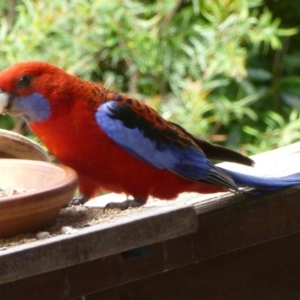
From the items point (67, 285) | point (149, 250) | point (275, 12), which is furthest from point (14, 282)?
point (275, 12)

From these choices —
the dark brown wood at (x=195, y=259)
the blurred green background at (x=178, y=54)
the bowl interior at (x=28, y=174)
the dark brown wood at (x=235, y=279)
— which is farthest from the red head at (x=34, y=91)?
the blurred green background at (x=178, y=54)

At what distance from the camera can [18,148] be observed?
70.0 inches

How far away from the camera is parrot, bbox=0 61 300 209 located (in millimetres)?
1793

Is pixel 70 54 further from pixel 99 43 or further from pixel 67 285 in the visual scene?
pixel 67 285

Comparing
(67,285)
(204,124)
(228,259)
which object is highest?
(67,285)

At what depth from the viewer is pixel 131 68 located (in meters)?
3.29

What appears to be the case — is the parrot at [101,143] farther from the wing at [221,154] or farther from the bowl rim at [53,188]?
the bowl rim at [53,188]

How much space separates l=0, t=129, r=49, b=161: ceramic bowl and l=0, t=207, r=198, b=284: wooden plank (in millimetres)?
489

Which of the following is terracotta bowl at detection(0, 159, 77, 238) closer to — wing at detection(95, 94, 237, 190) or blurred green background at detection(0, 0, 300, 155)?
wing at detection(95, 94, 237, 190)

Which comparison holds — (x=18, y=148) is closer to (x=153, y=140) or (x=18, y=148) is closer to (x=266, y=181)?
(x=153, y=140)

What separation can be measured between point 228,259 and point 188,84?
159cm

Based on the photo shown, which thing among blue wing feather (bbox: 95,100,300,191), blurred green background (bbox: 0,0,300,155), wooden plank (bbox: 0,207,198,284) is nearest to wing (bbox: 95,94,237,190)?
blue wing feather (bbox: 95,100,300,191)

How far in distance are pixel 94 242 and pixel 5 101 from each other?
1.99 feet

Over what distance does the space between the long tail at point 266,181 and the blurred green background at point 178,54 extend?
1245mm
